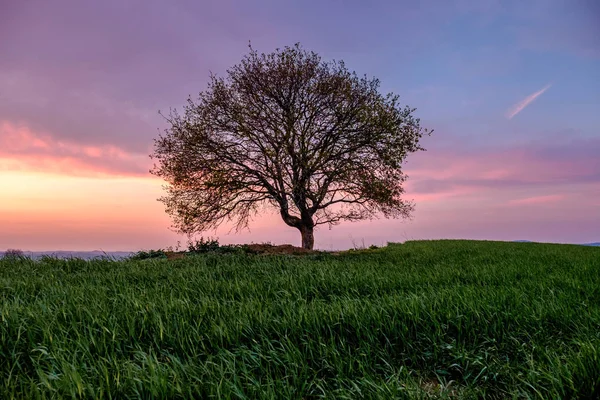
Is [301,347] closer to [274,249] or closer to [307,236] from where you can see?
[274,249]

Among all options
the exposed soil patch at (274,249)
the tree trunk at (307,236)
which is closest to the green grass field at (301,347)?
the exposed soil patch at (274,249)

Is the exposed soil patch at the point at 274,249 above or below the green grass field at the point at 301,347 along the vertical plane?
above

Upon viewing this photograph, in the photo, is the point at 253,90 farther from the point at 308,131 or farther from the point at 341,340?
the point at 341,340

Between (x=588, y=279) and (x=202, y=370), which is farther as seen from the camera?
(x=588, y=279)

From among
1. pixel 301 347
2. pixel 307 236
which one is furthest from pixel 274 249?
pixel 301 347

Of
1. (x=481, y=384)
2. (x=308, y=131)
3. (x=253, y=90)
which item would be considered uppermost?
(x=253, y=90)

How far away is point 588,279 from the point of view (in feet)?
26.7

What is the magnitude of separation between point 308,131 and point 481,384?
1789 centimetres

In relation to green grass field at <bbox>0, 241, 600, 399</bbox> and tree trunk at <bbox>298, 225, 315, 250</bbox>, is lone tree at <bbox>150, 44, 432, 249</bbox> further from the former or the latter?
green grass field at <bbox>0, 241, 600, 399</bbox>

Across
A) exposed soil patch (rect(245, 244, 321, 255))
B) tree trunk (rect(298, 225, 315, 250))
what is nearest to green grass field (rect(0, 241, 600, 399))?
exposed soil patch (rect(245, 244, 321, 255))

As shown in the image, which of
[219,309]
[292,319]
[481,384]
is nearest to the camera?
[481,384]

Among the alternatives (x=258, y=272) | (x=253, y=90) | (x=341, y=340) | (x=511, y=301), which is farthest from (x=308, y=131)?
(x=341, y=340)

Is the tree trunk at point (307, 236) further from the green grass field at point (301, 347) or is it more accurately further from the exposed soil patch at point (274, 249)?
the green grass field at point (301, 347)

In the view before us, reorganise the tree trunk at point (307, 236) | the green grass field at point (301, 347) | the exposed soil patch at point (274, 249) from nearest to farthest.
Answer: the green grass field at point (301, 347) < the exposed soil patch at point (274, 249) < the tree trunk at point (307, 236)
